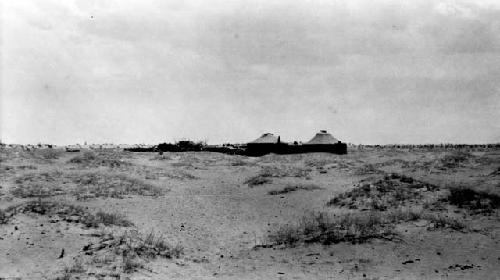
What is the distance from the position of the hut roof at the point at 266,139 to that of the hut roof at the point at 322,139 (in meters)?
4.99

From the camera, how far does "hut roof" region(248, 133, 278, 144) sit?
192 feet

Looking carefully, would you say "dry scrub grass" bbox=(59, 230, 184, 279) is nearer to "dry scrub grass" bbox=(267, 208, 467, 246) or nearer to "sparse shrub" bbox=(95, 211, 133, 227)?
"sparse shrub" bbox=(95, 211, 133, 227)

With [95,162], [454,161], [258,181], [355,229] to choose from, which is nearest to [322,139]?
[454,161]

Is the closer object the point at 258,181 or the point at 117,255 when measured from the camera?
the point at 117,255

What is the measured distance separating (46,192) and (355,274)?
15471 millimetres

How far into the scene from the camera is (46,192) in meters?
19.5

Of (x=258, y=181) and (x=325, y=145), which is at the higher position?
(x=325, y=145)

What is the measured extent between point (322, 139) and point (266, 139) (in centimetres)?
759

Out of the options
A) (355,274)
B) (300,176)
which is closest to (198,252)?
(355,274)

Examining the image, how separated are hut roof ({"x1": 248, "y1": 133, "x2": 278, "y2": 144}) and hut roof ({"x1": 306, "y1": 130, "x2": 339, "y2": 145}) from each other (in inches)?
197

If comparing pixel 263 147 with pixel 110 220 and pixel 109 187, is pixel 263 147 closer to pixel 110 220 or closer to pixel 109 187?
pixel 109 187

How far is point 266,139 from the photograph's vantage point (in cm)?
5941

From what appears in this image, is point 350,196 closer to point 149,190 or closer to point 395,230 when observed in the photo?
point 395,230

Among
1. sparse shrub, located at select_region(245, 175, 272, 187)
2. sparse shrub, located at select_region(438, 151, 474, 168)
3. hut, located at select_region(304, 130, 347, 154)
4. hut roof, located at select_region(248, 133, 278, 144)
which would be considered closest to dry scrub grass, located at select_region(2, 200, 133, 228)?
sparse shrub, located at select_region(245, 175, 272, 187)
